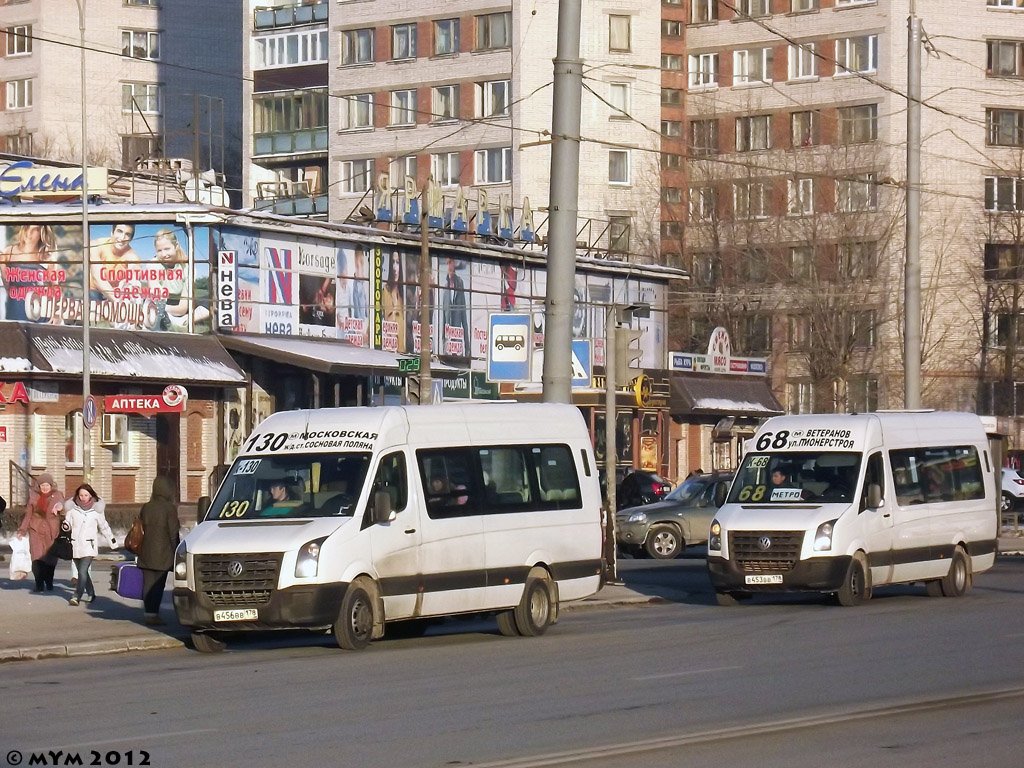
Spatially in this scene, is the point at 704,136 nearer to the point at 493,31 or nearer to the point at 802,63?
the point at 802,63

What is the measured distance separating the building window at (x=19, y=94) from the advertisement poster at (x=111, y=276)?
4373 centimetres

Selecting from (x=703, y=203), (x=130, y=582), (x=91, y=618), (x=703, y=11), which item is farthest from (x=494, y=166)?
(x=130, y=582)

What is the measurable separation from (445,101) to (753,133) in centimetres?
1352

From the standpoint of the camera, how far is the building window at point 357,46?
80.6m

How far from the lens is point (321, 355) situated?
47.1 metres

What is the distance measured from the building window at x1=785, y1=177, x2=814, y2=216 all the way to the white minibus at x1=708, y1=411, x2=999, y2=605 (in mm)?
45974

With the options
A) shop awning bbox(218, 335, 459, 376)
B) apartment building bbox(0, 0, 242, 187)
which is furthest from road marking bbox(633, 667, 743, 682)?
apartment building bbox(0, 0, 242, 187)

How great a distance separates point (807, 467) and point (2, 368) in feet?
81.5

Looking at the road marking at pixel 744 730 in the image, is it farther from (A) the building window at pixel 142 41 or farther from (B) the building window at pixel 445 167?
(A) the building window at pixel 142 41

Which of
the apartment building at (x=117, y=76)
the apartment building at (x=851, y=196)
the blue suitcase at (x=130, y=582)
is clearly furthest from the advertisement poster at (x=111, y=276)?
the apartment building at (x=117, y=76)

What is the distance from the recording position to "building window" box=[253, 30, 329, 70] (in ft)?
268

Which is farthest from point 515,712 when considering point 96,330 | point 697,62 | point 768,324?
Answer: point 697,62

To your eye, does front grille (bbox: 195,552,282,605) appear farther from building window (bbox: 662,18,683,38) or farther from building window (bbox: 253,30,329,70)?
building window (bbox: 662,18,683,38)

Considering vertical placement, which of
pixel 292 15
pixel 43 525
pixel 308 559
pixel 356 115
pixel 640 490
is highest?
pixel 292 15
